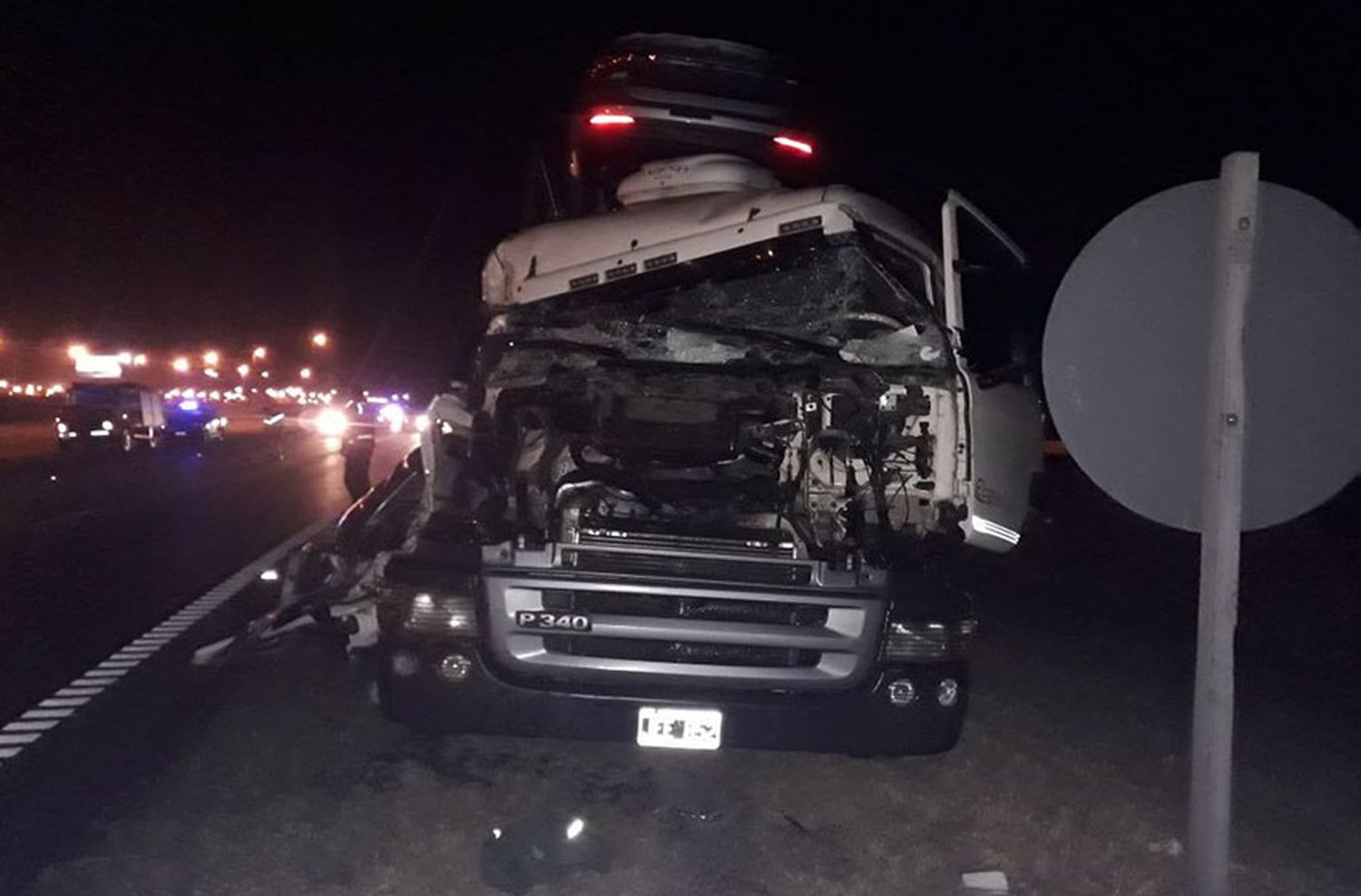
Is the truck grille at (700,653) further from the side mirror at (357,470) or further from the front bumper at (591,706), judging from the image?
the side mirror at (357,470)

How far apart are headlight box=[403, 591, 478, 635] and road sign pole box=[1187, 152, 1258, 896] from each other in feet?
9.80

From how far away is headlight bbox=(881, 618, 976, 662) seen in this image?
579cm

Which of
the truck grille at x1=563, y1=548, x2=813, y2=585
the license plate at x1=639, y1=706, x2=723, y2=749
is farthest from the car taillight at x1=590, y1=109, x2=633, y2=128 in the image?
the license plate at x1=639, y1=706, x2=723, y2=749

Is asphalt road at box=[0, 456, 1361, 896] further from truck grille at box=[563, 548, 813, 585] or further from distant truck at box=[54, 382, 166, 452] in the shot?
distant truck at box=[54, 382, 166, 452]

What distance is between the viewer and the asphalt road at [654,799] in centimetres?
512

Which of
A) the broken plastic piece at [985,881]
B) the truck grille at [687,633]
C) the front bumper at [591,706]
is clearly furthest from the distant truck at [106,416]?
the broken plastic piece at [985,881]

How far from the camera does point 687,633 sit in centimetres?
568

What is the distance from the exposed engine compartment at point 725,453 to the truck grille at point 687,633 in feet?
1.05

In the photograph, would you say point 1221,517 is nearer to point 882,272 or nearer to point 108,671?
point 882,272

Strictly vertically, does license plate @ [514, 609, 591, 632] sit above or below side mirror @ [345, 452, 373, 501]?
above

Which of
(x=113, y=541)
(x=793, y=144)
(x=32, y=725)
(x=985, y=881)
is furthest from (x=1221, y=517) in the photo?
(x=113, y=541)

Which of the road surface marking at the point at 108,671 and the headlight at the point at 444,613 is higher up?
the headlight at the point at 444,613

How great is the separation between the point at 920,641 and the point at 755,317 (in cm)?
233

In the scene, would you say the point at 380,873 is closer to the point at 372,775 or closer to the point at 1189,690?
the point at 372,775
